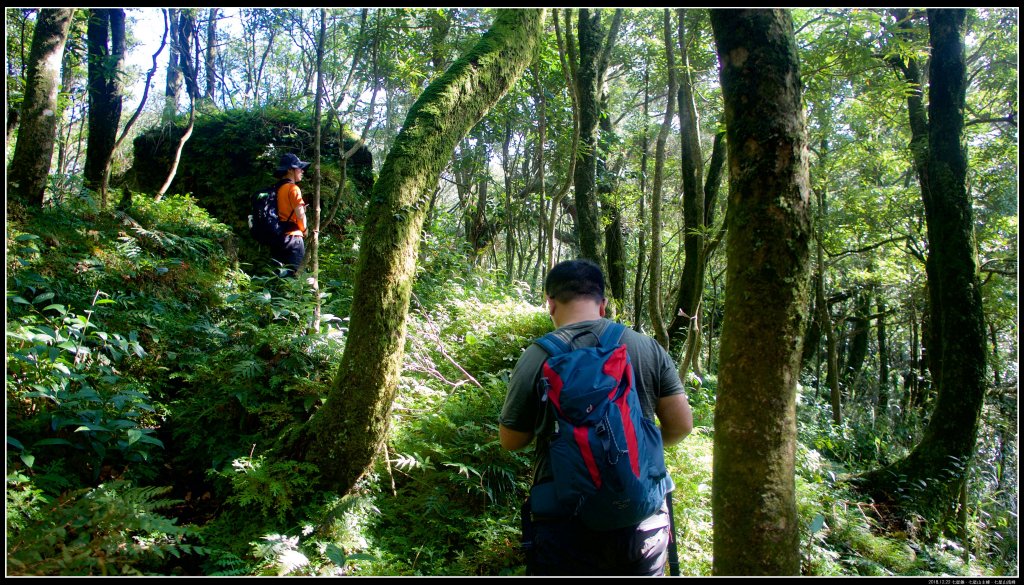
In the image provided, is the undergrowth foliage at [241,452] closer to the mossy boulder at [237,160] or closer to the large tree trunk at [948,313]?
the large tree trunk at [948,313]

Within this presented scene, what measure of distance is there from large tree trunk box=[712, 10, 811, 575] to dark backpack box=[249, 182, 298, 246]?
599cm

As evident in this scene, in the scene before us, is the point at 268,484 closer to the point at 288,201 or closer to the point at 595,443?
the point at 595,443

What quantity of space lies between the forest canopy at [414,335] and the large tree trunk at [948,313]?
0.04 m

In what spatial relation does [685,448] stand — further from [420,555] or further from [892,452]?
[892,452]

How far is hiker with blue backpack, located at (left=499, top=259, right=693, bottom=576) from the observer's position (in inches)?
85.6

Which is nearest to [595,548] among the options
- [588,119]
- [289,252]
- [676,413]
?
[676,413]

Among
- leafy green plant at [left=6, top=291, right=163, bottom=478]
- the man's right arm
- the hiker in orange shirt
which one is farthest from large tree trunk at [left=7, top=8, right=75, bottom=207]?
the man's right arm

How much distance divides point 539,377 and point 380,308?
6.08 ft

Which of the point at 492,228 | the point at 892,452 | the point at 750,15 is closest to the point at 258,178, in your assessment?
the point at 492,228

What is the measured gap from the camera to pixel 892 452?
1063cm

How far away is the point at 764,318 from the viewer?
7.32 ft

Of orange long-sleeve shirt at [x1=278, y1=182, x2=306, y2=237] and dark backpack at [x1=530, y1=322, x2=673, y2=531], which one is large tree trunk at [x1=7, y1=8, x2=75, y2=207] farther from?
dark backpack at [x1=530, y1=322, x2=673, y2=531]

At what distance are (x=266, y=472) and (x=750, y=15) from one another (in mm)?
4058

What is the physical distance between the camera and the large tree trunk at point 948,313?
21.7ft
